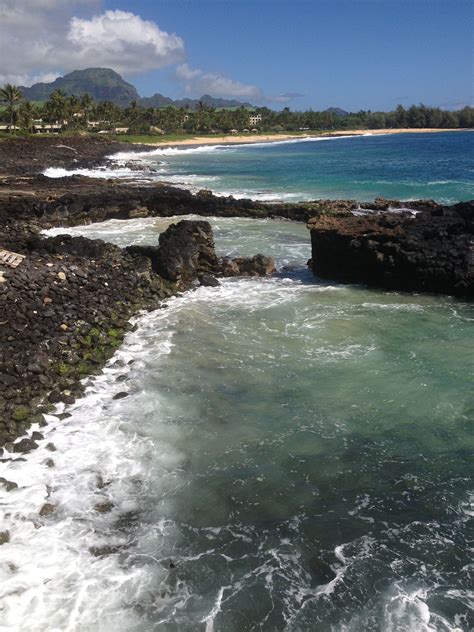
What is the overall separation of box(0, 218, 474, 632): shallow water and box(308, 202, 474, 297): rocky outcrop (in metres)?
4.04

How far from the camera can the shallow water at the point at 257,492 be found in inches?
275

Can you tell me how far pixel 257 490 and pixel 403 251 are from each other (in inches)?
517

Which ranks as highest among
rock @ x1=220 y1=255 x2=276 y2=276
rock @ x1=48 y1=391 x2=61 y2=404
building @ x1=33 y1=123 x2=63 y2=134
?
building @ x1=33 y1=123 x2=63 y2=134

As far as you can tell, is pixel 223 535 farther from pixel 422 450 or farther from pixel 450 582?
pixel 422 450

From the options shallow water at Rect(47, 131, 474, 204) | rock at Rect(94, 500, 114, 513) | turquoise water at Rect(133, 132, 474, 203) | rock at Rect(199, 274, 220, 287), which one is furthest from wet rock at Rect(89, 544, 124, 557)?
turquoise water at Rect(133, 132, 474, 203)

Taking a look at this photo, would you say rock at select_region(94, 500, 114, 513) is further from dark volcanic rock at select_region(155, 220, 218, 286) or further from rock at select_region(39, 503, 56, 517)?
dark volcanic rock at select_region(155, 220, 218, 286)

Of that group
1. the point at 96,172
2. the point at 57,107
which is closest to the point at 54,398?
the point at 96,172

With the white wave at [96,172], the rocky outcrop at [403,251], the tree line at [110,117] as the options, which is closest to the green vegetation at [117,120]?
the tree line at [110,117]

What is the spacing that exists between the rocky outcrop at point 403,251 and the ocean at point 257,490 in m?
3.64

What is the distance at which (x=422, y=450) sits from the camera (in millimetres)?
10133

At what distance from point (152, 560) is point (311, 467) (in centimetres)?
327

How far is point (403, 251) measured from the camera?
64.7 feet

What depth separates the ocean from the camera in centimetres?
699

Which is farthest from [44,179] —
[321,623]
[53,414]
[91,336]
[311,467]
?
[321,623]
